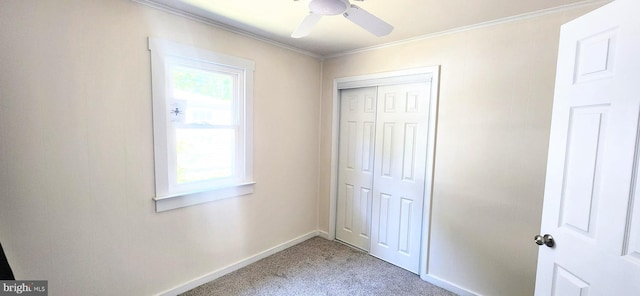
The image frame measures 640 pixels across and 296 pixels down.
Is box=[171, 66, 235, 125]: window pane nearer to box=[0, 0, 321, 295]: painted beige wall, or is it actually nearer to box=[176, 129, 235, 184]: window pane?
box=[176, 129, 235, 184]: window pane

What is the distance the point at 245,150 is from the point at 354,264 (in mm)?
1617

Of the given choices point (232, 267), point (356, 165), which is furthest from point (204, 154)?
point (356, 165)

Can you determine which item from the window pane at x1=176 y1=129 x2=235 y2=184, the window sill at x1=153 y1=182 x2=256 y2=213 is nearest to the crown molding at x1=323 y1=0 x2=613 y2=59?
the window pane at x1=176 y1=129 x2=235 y2=184

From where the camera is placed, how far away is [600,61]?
1.11 metres

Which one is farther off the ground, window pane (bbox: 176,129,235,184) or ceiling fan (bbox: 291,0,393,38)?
ceiling fan (bbox: 291,0,393,38)

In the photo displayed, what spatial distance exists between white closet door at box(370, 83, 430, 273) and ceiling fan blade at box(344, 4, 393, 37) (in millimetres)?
1177

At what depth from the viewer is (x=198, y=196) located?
2.25 meters

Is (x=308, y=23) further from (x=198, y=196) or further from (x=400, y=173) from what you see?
(x=400, y=173)

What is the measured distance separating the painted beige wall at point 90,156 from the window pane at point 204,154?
244 millimetres

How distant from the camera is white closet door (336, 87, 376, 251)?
9.78 feet

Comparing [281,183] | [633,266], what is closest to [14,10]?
[281,183]

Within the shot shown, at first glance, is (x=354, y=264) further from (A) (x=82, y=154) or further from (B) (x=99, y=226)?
(A) (x=82, y=154)

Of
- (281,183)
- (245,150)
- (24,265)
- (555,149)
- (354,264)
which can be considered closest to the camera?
(555,149)

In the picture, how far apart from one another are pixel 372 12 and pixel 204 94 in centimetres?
152
